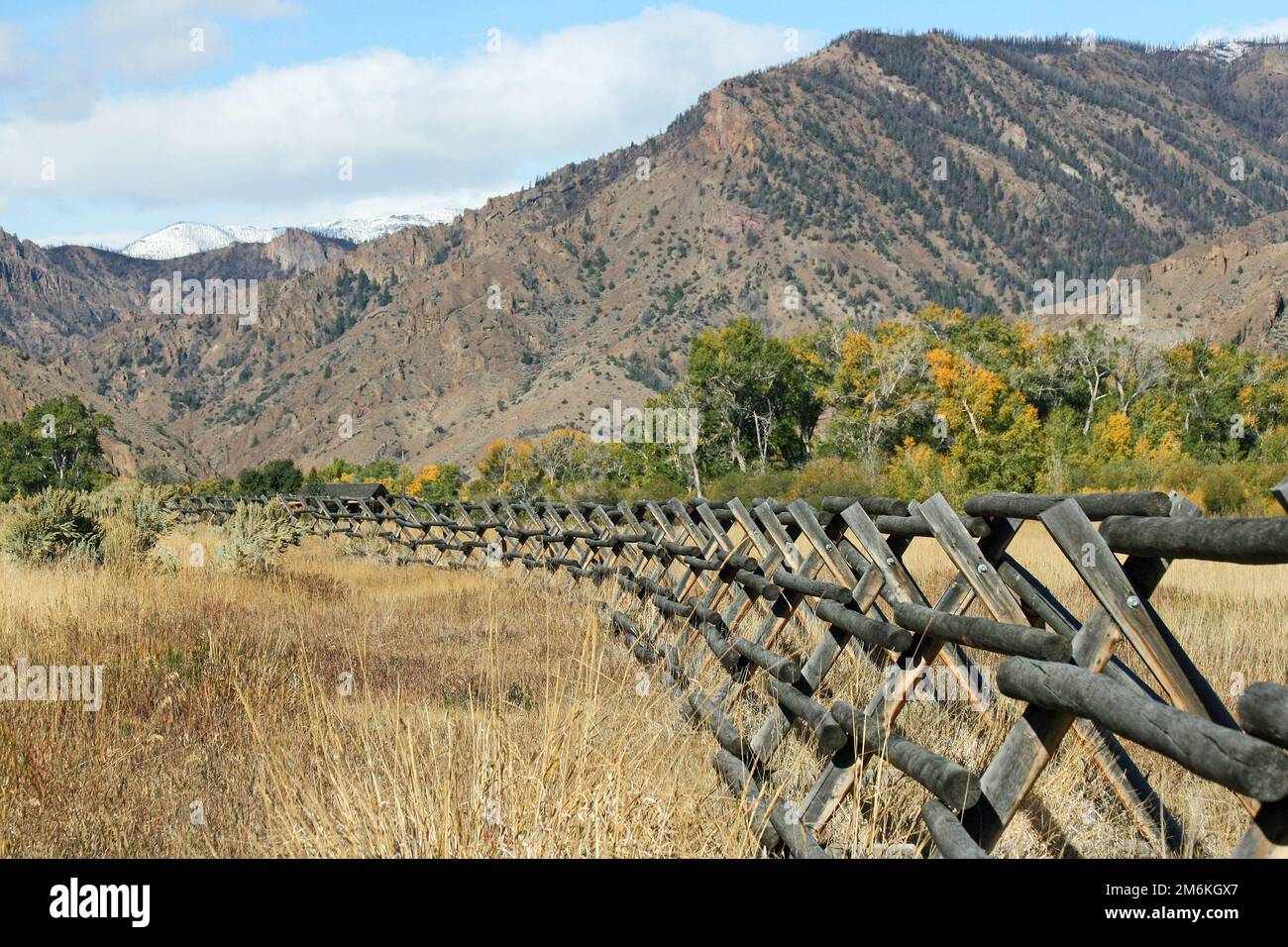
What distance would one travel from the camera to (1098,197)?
639ft

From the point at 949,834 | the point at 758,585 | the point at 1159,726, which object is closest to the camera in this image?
the point at 1159,726

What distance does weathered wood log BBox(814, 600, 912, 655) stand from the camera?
4145mm

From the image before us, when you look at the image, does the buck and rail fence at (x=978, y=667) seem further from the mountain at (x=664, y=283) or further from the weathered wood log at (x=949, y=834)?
the mountain at (x=664, y=283)

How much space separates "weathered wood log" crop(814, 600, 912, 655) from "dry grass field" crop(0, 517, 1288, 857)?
22.3 inches

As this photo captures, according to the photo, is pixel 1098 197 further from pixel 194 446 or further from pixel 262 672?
pixel 262 672

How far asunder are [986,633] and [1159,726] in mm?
1045

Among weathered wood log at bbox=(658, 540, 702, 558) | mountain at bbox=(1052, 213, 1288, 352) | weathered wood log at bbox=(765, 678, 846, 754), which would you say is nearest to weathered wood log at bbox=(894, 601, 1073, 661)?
weathered wood log at bbox=(765, 678, 846, 754)

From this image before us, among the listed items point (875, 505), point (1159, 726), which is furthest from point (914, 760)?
point (875, 505)

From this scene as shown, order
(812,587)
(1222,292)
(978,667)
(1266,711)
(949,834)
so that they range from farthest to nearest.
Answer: (1222,292) < (812,587) < (978,667) < (949,834) < (1266,711)

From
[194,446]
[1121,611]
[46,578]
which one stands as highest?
[1121,611]

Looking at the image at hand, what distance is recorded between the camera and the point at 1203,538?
2.37 metres

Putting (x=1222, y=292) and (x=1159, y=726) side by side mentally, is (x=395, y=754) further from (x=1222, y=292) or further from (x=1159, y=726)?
(x=1222, y=292)
